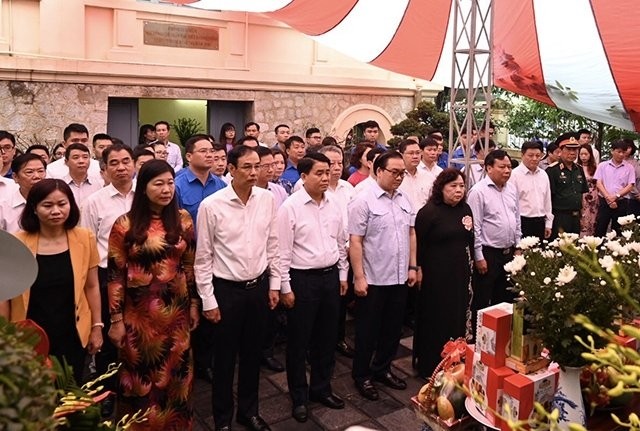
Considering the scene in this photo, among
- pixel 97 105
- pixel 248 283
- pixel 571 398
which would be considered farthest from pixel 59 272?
pixel 97 105

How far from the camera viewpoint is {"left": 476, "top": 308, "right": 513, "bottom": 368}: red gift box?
1943mm

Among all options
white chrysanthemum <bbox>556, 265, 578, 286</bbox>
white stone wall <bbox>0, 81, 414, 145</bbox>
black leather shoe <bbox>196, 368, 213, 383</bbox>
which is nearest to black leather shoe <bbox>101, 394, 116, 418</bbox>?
black leather shoe <bbox>196, 368, 213, 383</bbox>

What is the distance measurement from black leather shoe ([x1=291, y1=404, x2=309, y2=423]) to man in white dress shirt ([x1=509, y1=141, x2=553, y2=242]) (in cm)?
266

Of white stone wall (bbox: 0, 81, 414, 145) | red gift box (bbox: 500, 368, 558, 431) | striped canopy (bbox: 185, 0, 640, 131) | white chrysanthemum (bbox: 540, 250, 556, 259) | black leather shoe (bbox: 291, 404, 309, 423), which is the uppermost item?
striped canopy (bbox: 185, 0, 640, 131)

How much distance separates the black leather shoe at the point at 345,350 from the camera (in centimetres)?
401

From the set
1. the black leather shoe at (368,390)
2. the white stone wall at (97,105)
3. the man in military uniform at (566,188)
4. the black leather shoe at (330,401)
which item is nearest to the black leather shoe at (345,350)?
the black leather shoe at (368,390)

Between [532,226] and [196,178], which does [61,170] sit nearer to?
[196,178]

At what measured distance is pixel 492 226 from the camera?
4.16 metres

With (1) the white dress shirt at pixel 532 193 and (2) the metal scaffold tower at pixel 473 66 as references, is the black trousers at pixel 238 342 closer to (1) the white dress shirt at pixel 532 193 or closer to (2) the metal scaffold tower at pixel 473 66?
(2) the metal scaffold tower at pixel 473 66

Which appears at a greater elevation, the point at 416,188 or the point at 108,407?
the point at 416,188

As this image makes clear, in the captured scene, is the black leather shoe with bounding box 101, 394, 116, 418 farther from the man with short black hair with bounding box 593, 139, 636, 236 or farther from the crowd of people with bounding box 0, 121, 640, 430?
the man with short black hair with bounding box 593, 139, 636, 236

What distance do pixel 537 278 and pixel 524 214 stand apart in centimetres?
334

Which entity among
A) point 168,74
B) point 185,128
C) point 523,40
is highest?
point 523,40

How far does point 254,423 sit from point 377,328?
0.90 meters
